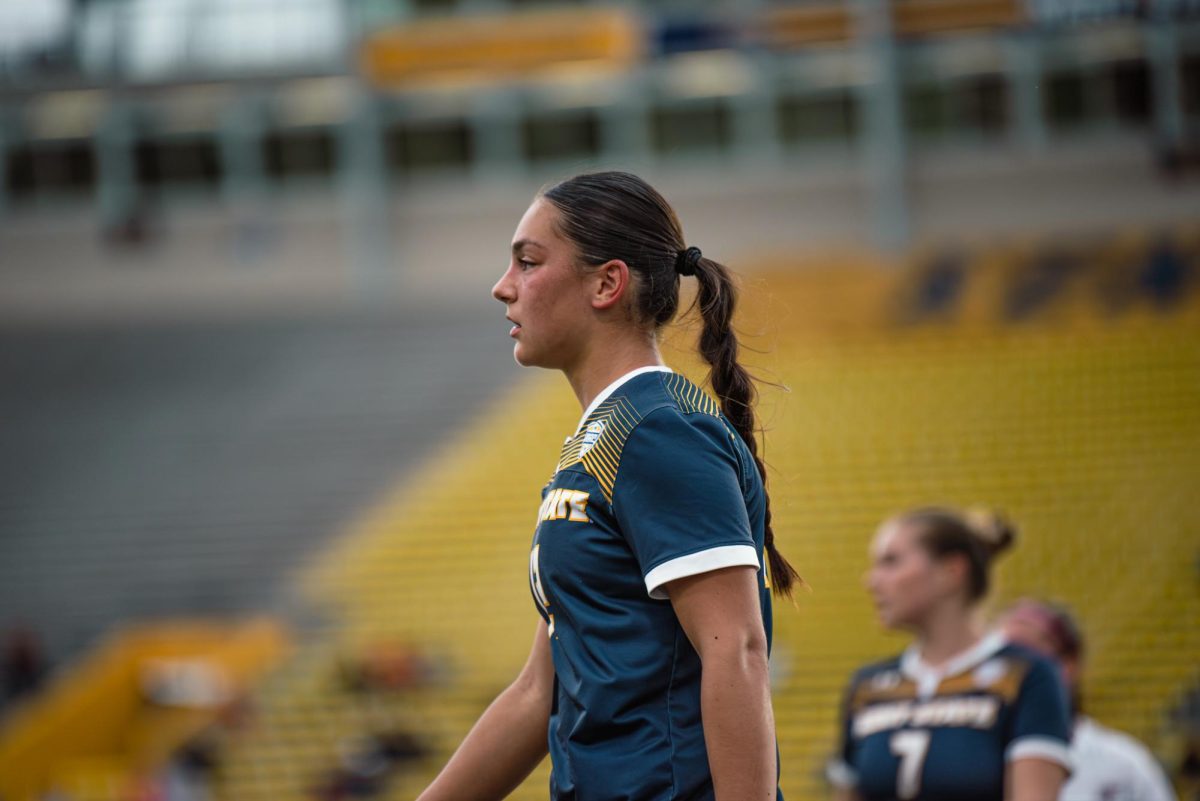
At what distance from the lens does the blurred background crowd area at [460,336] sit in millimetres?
12750

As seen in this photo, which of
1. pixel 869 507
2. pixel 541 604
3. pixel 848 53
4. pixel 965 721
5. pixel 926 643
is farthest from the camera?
pixel 848 53

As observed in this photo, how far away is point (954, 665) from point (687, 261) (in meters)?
1.63

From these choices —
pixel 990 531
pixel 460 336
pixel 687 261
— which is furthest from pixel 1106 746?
pixel 460 336

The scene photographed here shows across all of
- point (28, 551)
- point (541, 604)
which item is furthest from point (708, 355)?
point (28, 551)

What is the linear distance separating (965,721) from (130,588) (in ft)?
44.6

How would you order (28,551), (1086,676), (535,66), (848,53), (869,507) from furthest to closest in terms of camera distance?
(848,53)
(535,66)
(28,551)
(869,507)
(1086,676)

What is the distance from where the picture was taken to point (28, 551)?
53.5ft

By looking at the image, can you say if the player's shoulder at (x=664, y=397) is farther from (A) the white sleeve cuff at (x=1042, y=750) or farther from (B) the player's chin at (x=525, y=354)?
(A) the white sleeve cuff at (x=1042, y=750)

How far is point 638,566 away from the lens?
1815mm

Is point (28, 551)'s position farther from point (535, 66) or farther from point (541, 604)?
point (541, 604)

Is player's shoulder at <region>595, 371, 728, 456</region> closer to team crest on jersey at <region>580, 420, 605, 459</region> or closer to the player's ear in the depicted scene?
team crest on jersey at <region>580, 420, 605, 459</region>

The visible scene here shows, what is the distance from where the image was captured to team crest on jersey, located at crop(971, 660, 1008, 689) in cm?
314

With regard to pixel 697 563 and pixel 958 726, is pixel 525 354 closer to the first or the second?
pixel 697 563

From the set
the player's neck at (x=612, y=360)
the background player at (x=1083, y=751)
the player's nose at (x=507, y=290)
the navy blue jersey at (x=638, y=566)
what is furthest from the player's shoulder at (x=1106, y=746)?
the player's nose at (x=507, y=290)
